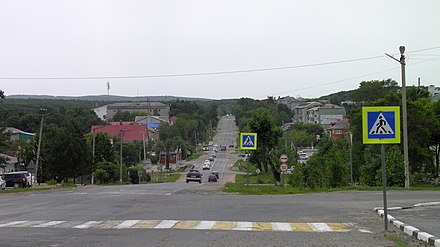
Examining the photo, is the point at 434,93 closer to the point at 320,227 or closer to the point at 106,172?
the point at 106,172

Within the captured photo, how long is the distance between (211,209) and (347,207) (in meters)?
4.62

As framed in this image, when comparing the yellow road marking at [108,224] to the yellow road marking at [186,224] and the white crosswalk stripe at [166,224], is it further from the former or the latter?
the yellow road marking at [186,224]

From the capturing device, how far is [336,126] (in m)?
111

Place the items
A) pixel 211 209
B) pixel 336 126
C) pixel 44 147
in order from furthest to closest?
pixel 336 126, pixel 44 147, pixel 211 209

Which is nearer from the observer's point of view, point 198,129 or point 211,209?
point 211,209

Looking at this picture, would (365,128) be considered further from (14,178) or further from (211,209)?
(14,178)

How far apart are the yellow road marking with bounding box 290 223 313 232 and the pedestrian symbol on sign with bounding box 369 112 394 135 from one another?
2.78 metres

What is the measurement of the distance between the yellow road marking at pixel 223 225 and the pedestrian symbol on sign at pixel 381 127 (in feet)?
13.5

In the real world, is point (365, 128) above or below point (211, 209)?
above

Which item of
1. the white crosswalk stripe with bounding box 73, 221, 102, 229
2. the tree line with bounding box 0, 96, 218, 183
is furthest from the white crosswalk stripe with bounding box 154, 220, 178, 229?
the tree line with bounding box 0, 96, 218, 183

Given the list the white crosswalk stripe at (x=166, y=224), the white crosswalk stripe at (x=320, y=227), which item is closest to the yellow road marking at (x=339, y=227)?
the white crosswalk stripe at (x=320, y=227)

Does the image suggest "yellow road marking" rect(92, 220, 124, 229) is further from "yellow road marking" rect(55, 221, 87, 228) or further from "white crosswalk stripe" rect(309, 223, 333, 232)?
"white crosswalk stripe" rect(309, 223, 333, 232)

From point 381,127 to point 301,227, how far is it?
127 inches

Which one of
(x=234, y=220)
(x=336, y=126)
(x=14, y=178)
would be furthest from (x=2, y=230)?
(x=336, y=126)
